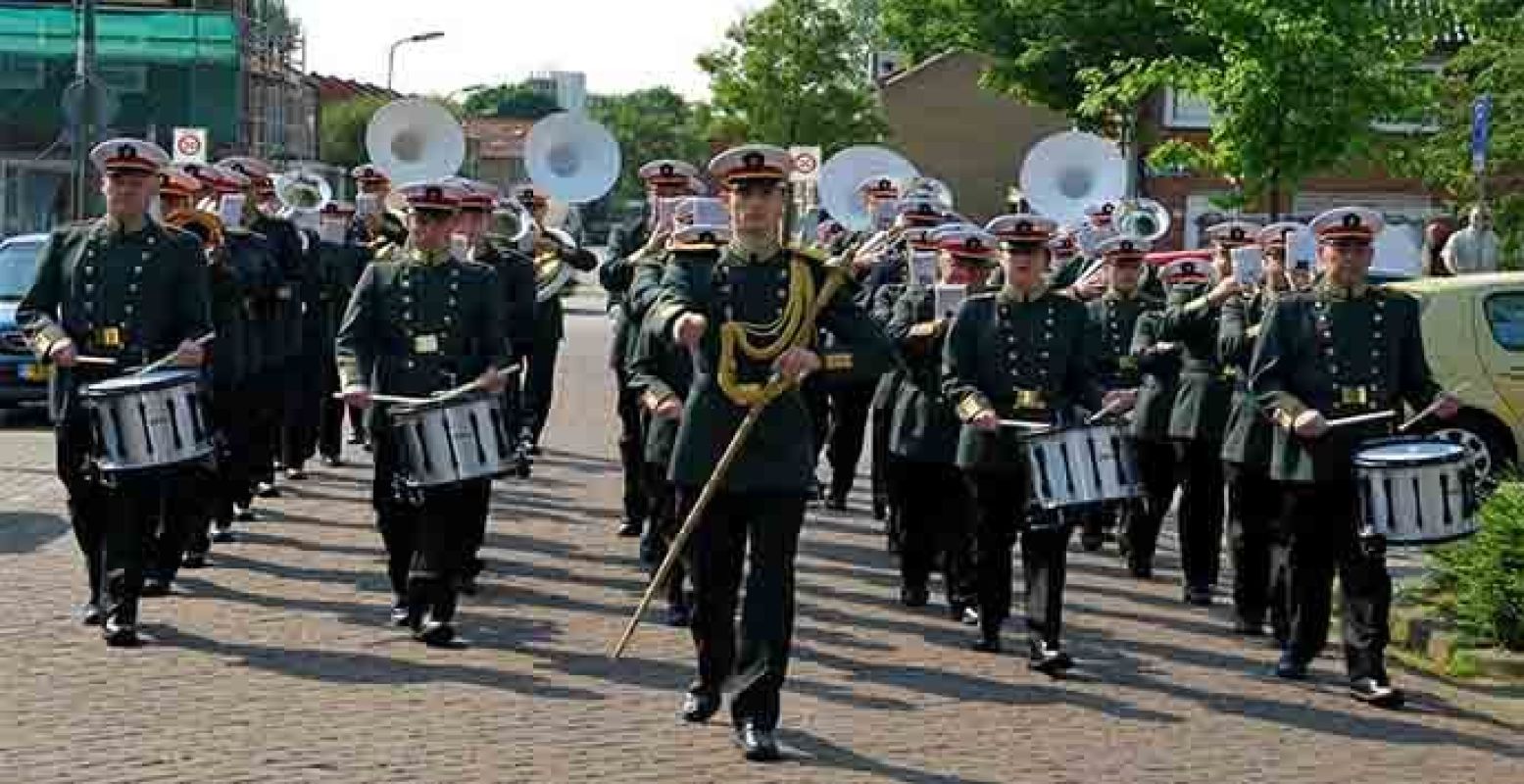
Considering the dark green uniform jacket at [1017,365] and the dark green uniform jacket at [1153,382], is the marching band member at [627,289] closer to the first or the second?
the dark green uniform jacket at [1017,365]

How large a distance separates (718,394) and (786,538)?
0.55 m

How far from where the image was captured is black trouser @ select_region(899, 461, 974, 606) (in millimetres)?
12930

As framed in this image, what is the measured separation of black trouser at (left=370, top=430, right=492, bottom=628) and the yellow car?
8.60 m

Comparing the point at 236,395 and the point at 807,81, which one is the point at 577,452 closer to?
the point at 236,395

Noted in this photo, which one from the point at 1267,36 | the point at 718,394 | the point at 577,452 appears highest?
the point at 1267,36

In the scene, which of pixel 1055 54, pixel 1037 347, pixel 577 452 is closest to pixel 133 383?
pixel 1037 347

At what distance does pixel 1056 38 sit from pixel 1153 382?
28149mm

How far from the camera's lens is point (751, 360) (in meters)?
9.30

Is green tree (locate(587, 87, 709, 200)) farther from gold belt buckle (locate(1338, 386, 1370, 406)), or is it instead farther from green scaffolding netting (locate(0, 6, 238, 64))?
gold belt buckle (locate(1338, 386, 1370, 406))

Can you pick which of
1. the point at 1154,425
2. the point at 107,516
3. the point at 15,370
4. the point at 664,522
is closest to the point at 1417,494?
the point at 664,522

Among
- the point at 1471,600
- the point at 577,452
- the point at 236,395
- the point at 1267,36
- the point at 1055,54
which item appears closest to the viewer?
the point at 1471,600

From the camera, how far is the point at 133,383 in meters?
10.9

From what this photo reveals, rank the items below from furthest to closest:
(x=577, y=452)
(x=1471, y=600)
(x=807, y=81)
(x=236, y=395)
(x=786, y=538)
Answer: (x=807, y=81) < (x=577, y=452) < (x=236, y=395) < (x=1471, y=600) < (x=786, y=538)

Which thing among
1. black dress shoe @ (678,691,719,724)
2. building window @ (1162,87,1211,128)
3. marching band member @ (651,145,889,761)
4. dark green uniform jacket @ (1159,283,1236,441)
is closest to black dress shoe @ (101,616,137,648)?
black dress shoe @ (678,691,719,724)
